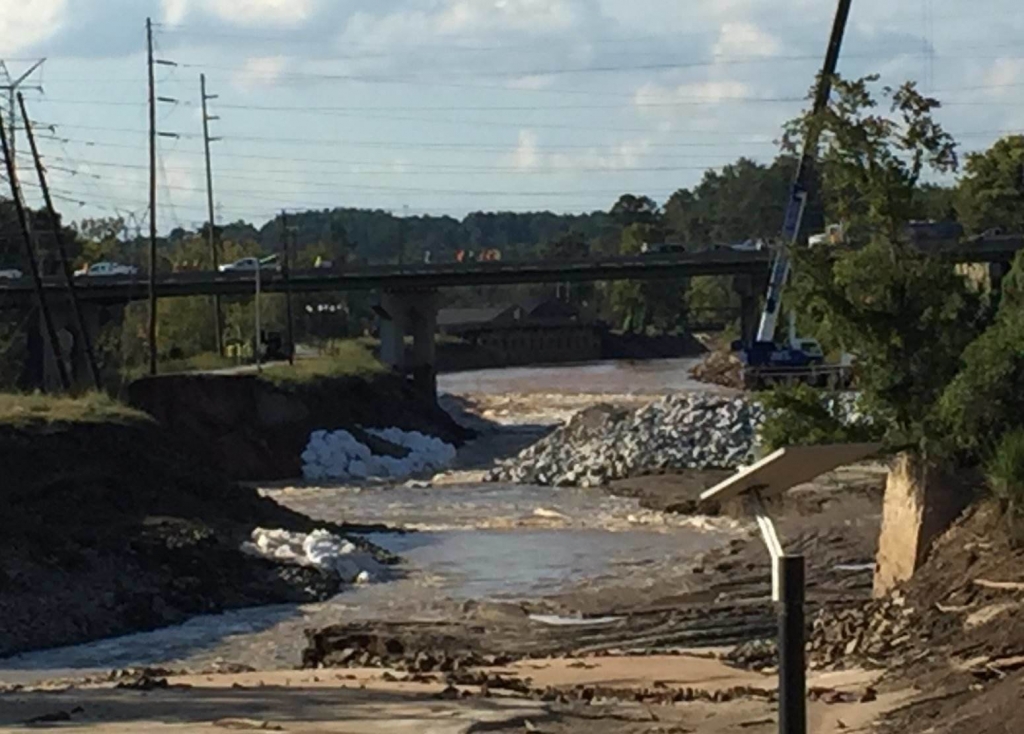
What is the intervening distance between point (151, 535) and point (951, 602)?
20058 millimetres

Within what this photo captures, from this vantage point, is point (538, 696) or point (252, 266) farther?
point (252, 266)

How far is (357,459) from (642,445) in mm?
10975

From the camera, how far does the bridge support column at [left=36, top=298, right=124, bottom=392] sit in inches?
3241

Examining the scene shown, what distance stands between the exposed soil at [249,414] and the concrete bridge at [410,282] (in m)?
14.8

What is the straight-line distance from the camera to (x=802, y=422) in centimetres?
2611

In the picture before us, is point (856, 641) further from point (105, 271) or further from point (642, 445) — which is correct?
point (105, 271)

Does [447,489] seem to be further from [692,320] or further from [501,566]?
[692,320]

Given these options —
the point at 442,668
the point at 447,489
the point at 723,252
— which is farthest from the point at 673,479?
the point at 723,252

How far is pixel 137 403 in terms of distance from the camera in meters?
68.2

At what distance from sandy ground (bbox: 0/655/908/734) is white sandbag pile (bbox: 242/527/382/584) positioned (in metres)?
15.0

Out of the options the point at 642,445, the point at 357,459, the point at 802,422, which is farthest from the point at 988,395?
the point at 357,459

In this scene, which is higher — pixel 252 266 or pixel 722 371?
pixel 252 266

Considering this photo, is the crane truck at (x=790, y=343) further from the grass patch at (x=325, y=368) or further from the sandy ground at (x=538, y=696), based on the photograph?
the sandy ground at (x=538, y=696)

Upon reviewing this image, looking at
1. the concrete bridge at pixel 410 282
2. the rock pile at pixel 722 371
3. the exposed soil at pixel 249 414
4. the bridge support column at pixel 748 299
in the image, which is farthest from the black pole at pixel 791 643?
the bridge support column at pixel 748 299
